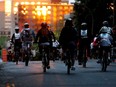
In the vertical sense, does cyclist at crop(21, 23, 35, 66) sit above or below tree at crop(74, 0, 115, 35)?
below

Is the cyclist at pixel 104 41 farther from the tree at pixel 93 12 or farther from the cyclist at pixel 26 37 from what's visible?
the tree at pixel 93 12

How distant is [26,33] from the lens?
23.3 meters

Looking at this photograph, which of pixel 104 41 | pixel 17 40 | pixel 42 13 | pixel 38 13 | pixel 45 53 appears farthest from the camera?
pixel 42 13

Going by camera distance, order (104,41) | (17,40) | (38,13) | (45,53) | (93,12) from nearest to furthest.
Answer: (45,53) < (104,41) < (17,40) < (93,12) < (38,13)

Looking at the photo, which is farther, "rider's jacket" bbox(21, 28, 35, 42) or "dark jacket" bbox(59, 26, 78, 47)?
"rider's jacket" bbox(21, 28, 35, 42)

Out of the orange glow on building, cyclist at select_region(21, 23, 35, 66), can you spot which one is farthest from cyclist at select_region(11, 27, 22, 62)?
the orange glow on building

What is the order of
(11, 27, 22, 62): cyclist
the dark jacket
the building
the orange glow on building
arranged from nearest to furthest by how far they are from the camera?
the dark jacket
(11, 27, 22, 62): cyclist
the building
the orange glow on building

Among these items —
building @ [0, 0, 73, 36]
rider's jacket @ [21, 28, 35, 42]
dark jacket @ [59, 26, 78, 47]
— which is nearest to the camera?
dark jacket @ [59, 26, 78, 47]

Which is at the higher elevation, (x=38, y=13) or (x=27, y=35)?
(x=38, y=13)

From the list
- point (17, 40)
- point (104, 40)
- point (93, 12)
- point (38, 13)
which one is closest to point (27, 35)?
point (17, 40)

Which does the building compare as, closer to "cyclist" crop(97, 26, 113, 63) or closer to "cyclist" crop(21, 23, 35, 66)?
"cyclist" crop(21, 23, 35, 66)

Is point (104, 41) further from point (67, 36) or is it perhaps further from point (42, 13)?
point (42, 13)

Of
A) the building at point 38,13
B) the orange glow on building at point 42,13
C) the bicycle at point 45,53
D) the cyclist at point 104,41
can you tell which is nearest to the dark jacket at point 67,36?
the bicycle at point 45,53

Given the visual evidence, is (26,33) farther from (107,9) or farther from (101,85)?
(107,9)
